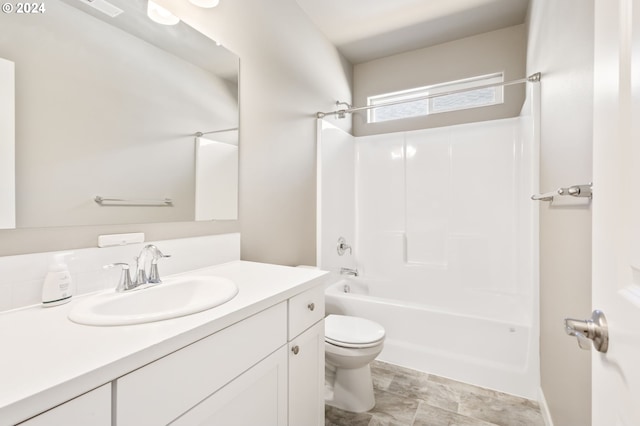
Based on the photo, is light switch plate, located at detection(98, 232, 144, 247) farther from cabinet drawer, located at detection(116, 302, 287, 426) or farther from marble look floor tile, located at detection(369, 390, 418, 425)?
marble look floor tile, located at detection(369, 390, 418, 425)

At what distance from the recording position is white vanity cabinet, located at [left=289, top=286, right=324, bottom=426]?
108 centimetres

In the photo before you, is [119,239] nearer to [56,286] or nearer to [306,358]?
[56,286]

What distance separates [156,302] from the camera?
1.03m

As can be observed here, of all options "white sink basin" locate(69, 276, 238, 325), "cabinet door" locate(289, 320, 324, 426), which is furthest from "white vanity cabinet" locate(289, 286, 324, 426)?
"white sink basin" locate(69, 276, 238, 325)

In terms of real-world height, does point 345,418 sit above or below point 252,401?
below

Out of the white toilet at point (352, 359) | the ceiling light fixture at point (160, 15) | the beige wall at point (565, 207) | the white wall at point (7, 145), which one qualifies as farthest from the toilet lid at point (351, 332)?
the ceiling light fixture at point (160, 15)

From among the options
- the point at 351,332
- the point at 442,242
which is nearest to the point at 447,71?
the point at 442,242

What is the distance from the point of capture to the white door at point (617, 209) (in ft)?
1.34

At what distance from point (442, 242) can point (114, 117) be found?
2614 millimetres

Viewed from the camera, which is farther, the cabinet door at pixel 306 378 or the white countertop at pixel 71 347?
the cabinet door at pixel 306 378

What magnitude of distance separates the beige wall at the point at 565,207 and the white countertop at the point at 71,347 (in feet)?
3.75

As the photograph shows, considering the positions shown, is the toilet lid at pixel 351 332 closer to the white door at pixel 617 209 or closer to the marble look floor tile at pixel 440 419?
the marble look floor tile at pixel 440 419

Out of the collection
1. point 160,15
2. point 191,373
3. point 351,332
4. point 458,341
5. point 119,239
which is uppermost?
point 160,15

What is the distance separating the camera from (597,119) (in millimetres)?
559
